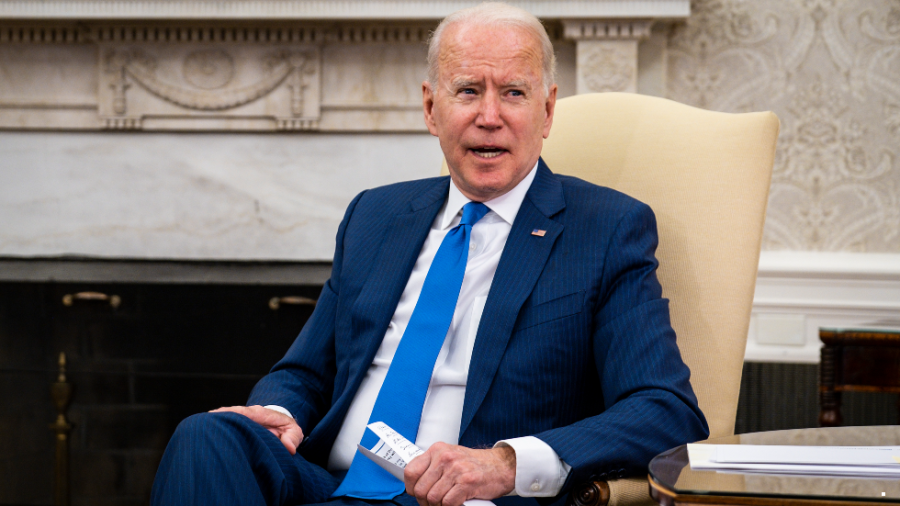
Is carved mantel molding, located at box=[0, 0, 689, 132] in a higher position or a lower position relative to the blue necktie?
higher

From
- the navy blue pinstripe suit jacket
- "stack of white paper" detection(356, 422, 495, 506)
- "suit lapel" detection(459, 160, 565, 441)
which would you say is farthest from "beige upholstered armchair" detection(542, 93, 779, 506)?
"stack of white paper" detection(356, 422, 495, 506)

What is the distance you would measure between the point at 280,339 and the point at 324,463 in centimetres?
105

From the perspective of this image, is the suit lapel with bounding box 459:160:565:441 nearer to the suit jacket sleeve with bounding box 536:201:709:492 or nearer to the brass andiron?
the suit jacket sleeve with bounding box 536:201:709:492

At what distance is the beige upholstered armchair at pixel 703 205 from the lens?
1.40m

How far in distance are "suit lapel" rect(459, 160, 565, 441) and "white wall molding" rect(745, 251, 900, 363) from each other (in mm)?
1566

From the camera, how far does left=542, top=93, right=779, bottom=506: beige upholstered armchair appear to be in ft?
4.61

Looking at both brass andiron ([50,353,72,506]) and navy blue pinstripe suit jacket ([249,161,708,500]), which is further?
brass andiron ([50,353,72,506])

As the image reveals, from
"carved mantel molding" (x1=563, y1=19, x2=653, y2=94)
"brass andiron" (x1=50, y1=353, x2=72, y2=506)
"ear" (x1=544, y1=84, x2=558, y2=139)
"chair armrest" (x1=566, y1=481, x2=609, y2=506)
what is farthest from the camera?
"carved mantel molding" (x1=563, y1=19, x2=653, y2=94)

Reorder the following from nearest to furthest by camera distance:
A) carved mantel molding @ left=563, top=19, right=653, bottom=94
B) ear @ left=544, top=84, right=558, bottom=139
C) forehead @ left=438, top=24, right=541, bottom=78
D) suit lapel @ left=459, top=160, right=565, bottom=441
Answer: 1. suit lapel @ left=459, top=160, right=565, bottom=441
2. forehead @ left=438, top=24, right=541, bottom=78
3. ear @ left=544, top=84, right=558, bottom=139
4. carved mantel molding @ left=563, top=19, right=653, bottom=94

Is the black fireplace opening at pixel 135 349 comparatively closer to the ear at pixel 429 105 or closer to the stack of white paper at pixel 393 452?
the ear at pixel 429 105

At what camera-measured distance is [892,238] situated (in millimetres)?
2684

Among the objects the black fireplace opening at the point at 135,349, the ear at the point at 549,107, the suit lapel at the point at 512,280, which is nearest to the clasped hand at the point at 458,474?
the suit lapel at the point at 512,280

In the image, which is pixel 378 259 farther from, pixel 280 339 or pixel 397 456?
pixel 280 339

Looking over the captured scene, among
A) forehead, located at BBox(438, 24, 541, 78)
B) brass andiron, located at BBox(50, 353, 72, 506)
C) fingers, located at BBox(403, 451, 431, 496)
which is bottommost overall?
brass andiron, located at BBox(50, 353, 72, 506)
